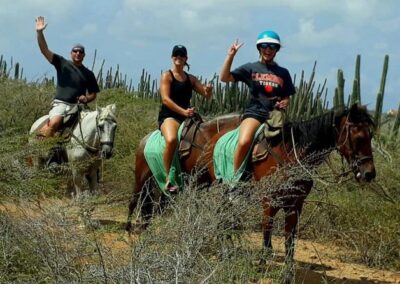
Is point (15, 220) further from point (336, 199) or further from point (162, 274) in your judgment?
point (336, 199)

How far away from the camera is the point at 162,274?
444 cm

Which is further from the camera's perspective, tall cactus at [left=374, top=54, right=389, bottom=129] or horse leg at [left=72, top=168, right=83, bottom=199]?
tall cactus at [left=374, top=54, right=389, bottom=129]

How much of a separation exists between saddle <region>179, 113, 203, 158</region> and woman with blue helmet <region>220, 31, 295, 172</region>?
0.84m

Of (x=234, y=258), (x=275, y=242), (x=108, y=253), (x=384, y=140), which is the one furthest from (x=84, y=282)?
(x=384, y=140)

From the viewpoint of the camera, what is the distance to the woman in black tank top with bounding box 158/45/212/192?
9.09 m

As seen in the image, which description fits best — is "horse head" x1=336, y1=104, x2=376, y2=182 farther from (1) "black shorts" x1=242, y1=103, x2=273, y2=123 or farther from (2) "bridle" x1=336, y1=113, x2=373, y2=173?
(1) "black shorts" x1=242, y1=103, x2=273, y2=123

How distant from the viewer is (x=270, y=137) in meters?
8.21

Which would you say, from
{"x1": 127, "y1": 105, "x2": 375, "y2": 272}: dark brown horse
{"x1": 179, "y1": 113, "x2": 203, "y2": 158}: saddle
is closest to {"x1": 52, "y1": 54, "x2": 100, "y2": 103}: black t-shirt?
{"x1": 179, "y1": 113, "x2": 203, "y2": 158}: saddle

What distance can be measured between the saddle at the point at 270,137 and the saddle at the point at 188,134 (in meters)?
1.03

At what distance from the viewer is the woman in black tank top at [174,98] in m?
9.09

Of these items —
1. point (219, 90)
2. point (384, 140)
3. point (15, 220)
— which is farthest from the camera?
point (219, 90)

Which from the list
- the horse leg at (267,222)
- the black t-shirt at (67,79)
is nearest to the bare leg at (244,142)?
the horse leg at (267,222)

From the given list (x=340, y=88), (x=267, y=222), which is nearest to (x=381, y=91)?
(x=340, y=88)

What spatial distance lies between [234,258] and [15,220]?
176cm
